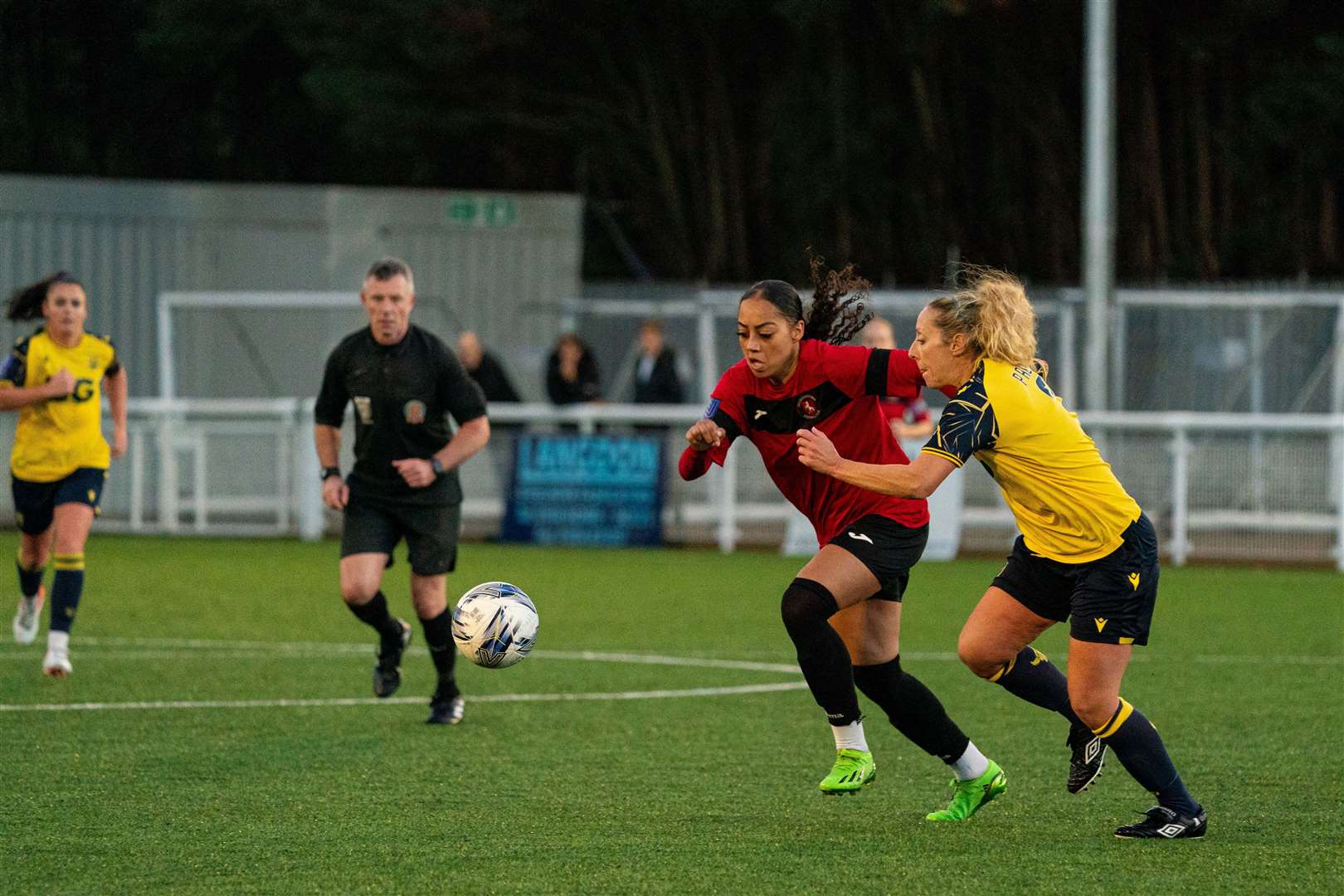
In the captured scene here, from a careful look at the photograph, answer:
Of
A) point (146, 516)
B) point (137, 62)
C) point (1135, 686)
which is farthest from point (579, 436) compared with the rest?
point (137, 62)

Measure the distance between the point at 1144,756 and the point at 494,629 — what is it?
2486mm

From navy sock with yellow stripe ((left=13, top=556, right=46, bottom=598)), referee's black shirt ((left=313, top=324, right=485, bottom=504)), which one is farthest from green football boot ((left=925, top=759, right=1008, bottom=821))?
navy sock with yellow stripe ((left=13, top=556, right=46, bottom=598))

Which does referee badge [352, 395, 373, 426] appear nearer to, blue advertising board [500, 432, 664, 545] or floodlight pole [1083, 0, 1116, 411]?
blue advertising board [500, 432, 664, 545]

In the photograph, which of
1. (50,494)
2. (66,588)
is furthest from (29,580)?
(66,588)

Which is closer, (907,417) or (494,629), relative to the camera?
(494,629)

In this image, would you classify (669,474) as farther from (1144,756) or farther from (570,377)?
(1144,756)

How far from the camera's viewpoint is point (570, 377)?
19.2m

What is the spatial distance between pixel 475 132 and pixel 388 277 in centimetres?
2288

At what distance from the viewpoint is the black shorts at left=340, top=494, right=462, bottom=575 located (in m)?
9.17

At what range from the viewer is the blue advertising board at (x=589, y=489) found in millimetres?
18922

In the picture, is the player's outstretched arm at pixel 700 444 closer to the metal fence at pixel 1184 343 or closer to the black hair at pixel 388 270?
the black hair at pixel 388 270

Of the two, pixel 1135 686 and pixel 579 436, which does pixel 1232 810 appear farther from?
pixel 579 436

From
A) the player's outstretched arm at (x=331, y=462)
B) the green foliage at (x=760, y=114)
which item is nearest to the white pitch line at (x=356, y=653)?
the player's outstretched arm at (x=331, y=462)

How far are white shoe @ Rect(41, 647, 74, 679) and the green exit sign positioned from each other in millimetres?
13390
